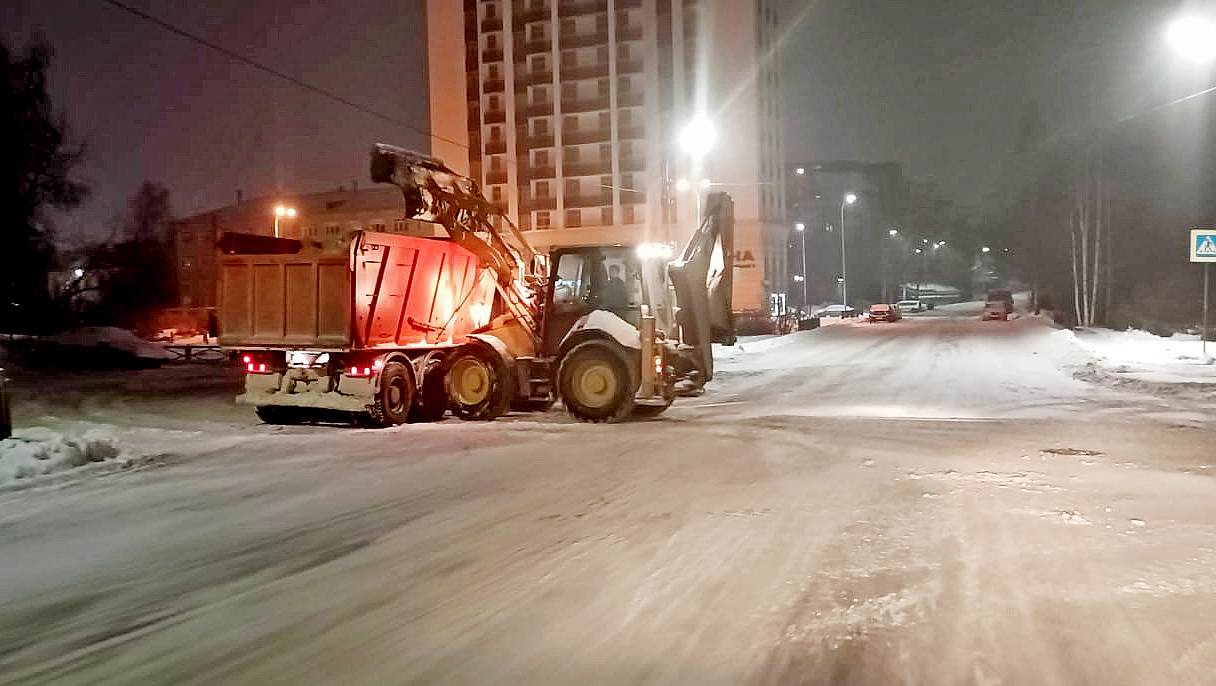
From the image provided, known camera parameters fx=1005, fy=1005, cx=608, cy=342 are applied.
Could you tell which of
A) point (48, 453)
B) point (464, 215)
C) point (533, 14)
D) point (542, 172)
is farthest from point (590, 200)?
point (48, 453)

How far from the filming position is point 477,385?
16906 mm

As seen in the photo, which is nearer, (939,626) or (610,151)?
(939,626)

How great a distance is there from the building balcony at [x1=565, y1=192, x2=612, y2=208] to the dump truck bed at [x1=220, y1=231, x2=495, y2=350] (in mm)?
64997

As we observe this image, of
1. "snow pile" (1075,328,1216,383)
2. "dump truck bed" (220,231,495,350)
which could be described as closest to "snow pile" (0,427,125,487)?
"dump truck bed" (220,231,495,350)

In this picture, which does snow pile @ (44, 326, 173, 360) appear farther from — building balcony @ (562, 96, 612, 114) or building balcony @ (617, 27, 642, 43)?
building balcony @ (617, 27, 642, 43)

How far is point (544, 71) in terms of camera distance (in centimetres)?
8150

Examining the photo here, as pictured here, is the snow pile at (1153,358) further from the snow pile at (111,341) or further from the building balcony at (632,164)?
the building balcony at (632,164)

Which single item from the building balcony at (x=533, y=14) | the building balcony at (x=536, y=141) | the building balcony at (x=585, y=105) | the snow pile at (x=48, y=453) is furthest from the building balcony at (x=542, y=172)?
the snow pile at (x=48, y=453)

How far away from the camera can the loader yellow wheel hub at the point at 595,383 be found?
15.7m

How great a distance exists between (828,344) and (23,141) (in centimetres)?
3634

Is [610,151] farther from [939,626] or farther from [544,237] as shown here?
[939,626]

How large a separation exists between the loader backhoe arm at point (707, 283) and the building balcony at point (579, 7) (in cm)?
6473

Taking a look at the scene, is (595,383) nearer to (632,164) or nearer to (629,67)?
(632,164)

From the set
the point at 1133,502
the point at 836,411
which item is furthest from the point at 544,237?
the point at 1133,502
